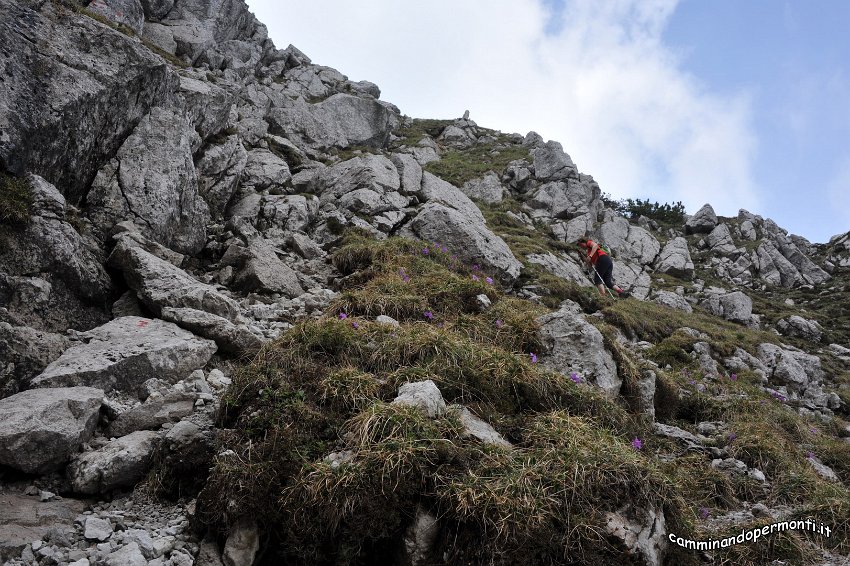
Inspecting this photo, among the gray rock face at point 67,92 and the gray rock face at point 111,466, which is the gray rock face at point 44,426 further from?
the gray rock face at point 67,92

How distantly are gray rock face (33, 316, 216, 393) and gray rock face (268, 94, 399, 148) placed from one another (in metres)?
18.8

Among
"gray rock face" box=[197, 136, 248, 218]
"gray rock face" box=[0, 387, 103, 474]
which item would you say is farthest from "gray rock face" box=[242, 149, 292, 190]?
"gray rock face" box=[0, 387, 103, 474]

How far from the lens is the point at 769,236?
4597 centimetres

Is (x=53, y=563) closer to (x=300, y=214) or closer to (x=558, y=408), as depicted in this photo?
(x=558, y=408)

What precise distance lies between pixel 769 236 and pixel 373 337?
51790 mm

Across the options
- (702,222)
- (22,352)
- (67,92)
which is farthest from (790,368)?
(702,222)

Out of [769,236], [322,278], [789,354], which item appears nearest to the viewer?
[322,278]

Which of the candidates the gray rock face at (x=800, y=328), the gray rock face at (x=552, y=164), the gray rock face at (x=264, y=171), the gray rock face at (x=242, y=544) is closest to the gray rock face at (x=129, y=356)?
the gray rock face at (x=242, y=544)

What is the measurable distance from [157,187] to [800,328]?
32.0 metres

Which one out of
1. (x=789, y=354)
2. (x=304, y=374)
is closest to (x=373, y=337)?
(x=304, y=374)

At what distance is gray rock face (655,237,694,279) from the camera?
34.5 m

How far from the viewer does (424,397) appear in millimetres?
5586

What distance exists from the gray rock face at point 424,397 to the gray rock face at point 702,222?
48048 mm

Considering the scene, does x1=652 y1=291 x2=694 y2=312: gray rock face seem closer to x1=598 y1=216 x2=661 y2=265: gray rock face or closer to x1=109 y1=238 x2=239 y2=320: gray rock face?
x1=598 y1=216 x2=661 y2=265: gray rock face
